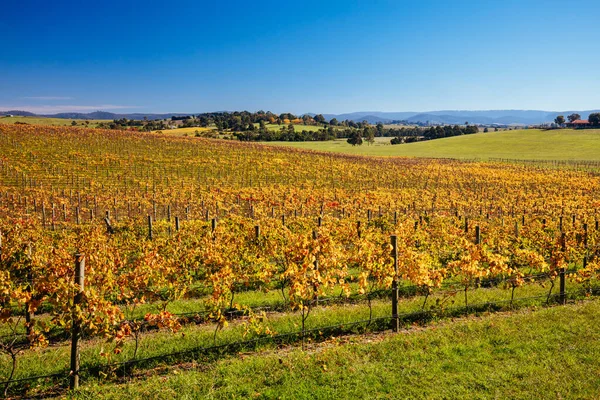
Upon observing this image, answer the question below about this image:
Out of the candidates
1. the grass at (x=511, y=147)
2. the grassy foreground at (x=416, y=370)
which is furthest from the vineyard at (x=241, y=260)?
the grass at (x=511, y=147)

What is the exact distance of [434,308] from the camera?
11.7 meters

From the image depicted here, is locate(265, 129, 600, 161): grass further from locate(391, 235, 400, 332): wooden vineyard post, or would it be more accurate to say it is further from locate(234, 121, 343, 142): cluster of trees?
locate(391, 235, 400, 332): wooden vineyard post

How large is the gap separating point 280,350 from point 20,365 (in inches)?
213

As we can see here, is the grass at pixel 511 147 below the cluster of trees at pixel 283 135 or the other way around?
below

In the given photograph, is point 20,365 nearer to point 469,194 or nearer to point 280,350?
point 280,350

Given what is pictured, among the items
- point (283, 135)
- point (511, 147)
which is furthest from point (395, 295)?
point (283, 135)

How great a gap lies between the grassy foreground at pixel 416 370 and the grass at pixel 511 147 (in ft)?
272

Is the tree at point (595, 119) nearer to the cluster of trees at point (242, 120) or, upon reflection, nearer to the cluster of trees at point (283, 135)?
the cluster of trees at point (283, 135)

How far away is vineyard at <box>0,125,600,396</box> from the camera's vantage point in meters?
8.66

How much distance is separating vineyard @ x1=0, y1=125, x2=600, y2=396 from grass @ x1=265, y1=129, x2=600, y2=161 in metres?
39.6

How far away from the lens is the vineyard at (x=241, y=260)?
8656 millimetres

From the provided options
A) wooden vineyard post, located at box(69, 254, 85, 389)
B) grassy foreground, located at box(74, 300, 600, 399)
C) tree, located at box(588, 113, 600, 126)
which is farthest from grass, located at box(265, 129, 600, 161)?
wooden vineyard post, located at box(69, 254, 85, 389)

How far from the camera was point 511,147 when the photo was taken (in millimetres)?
103000

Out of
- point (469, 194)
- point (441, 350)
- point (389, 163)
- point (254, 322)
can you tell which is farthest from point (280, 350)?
point (389, 163)
